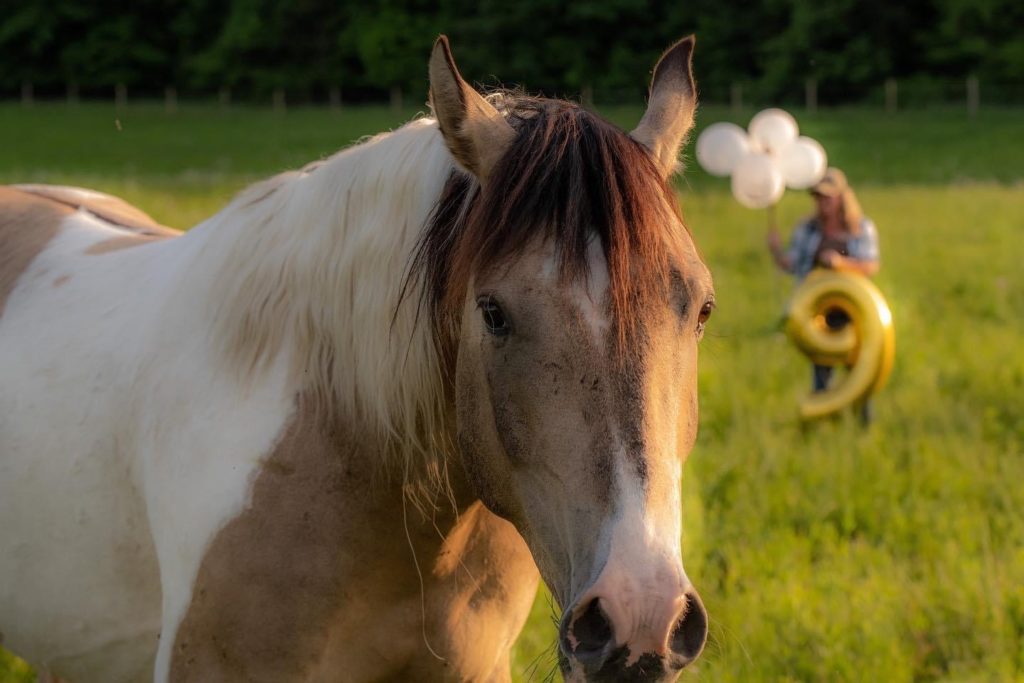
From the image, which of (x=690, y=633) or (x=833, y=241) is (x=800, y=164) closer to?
(x=833, y=241)

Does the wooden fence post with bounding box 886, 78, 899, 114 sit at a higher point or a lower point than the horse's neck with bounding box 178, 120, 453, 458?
higher

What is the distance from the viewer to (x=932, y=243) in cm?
1312

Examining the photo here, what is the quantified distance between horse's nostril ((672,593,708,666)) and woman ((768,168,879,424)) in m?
5.82

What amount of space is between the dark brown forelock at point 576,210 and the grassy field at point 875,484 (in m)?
0.27

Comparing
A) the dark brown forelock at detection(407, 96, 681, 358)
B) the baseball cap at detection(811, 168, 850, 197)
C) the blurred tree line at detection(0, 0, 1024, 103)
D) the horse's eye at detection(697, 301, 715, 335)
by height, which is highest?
the blurred tree line at detection(0, 0, 1024, 103)

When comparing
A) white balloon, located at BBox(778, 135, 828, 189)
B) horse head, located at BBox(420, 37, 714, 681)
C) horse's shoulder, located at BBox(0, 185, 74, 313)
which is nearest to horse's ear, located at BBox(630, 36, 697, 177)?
horse head, located at BBox(420, 37, 714, 681)

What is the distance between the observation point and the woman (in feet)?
24.0

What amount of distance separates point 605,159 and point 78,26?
5154 cm

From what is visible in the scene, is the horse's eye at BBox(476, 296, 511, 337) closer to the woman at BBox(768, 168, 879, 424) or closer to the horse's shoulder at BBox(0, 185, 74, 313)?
the horse's shoulder at BBox(0, 185, 74, 313)

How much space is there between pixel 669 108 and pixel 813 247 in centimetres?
558

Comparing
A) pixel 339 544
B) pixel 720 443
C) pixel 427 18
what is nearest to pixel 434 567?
pixel 339 544

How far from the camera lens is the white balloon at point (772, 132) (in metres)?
8.44

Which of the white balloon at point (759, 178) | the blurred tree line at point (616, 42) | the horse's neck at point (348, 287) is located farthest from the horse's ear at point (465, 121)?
the blurred tree line at point (616, 42)

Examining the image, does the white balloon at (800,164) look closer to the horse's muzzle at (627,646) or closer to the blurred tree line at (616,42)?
the horse's muzzle at (627,646)
